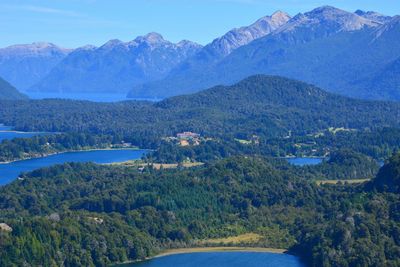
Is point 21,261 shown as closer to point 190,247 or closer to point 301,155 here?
point 190,247

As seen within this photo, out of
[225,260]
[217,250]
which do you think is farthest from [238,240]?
[225,260]

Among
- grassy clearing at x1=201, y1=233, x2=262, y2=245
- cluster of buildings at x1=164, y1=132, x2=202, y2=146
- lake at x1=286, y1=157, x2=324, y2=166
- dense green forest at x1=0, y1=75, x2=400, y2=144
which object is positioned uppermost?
dense green forest at x1=0, y1=75, x2=400, y2=144

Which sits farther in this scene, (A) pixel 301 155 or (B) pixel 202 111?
(B) pixel 202 111

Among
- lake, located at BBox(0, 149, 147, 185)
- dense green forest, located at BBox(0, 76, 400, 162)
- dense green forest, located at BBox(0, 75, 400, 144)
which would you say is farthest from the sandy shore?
dense green forest, located at BBox(0, 75, 400, 144)

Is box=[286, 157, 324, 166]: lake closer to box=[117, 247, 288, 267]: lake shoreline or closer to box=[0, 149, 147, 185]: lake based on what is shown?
box=[0, 149, 147, 185]: lake

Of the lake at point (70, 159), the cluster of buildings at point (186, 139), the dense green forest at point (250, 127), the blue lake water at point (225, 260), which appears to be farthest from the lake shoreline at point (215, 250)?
the cluster of buildings at point (186, 139)

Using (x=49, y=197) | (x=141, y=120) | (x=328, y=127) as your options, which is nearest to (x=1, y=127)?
(x=141, y=120)
